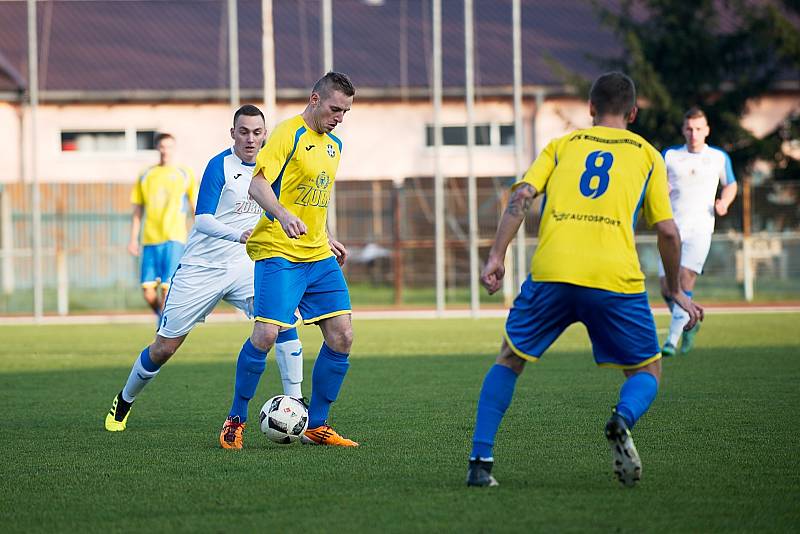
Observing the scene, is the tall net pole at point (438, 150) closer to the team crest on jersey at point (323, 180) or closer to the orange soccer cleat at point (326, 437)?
the team crest on jersey at point (323, 180)

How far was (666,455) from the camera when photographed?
6.62m

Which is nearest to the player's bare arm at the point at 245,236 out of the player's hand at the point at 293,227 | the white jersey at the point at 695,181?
the player's hand at the point at 293,227

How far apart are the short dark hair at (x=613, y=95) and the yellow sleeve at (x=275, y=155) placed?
2079 millimetres

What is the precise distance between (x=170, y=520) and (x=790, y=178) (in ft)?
76.9

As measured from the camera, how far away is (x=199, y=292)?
27.0 ft

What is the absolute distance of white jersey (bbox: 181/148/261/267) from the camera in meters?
7.94

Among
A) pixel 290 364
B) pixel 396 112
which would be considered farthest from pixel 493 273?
pixel 396 112

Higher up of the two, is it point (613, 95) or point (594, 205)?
point (613, 95)

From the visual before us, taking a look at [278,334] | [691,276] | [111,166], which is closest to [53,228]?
[111,166]

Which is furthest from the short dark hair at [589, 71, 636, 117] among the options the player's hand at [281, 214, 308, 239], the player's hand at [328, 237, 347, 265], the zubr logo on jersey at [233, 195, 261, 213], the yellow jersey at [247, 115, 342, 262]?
the zubr logo on jersey at [233, 195, 261, 213]

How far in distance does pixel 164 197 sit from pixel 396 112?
15223 mm

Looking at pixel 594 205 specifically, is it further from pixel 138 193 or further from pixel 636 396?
pixel 138 193

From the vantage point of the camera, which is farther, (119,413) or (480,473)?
(119,413)

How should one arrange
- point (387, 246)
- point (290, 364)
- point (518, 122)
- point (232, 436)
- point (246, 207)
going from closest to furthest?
point (232, 436)
point (290, 364)
point (246, 207)
point (518, 122)
point (387, 246)
